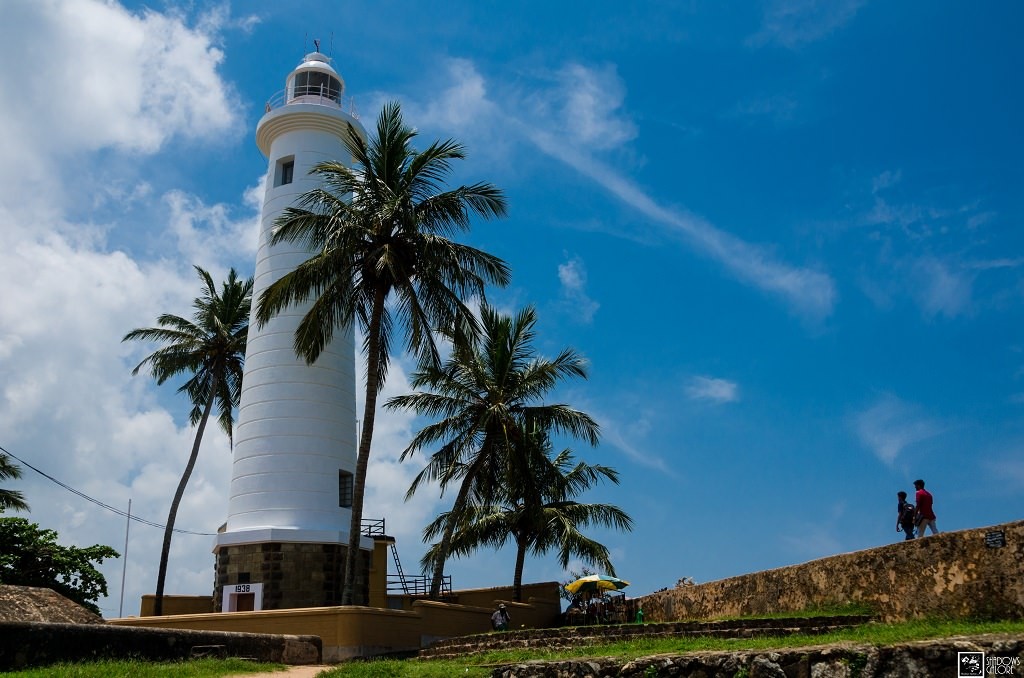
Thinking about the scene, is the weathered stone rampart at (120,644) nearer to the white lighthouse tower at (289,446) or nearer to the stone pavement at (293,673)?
the stone pavement at (293,673)

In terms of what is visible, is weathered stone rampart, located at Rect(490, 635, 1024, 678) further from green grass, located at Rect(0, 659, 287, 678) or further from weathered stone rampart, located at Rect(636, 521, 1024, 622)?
green grass, located at Rect(0, 659, 287, 678)

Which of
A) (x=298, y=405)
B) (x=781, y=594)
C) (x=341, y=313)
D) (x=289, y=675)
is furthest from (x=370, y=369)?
(x=781, y=594)

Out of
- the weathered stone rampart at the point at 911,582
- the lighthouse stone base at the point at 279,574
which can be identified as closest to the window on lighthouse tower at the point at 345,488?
the lighthouse stone base at the point at 279,574

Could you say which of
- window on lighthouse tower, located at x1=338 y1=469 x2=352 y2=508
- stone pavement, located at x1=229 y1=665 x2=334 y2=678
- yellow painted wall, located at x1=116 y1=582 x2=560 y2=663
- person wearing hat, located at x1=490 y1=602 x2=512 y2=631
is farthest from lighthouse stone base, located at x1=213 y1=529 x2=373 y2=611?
stone pavement, located at x1=229 y1=665 x2=334 y2=678

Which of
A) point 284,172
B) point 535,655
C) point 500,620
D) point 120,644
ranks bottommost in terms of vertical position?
point 500,620

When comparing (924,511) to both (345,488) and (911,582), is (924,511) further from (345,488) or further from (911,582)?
(345,488)

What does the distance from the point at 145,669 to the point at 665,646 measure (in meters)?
6.70

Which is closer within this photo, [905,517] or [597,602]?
[905,517]

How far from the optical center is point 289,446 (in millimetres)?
24250

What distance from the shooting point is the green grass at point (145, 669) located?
33.2 ft

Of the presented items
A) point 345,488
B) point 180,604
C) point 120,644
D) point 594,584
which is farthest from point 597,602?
point 120,644

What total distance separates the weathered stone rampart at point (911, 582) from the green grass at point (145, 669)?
841 cm

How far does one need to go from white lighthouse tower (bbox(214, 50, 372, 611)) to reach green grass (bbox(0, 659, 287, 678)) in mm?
9513

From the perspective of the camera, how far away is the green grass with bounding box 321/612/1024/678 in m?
9.42
